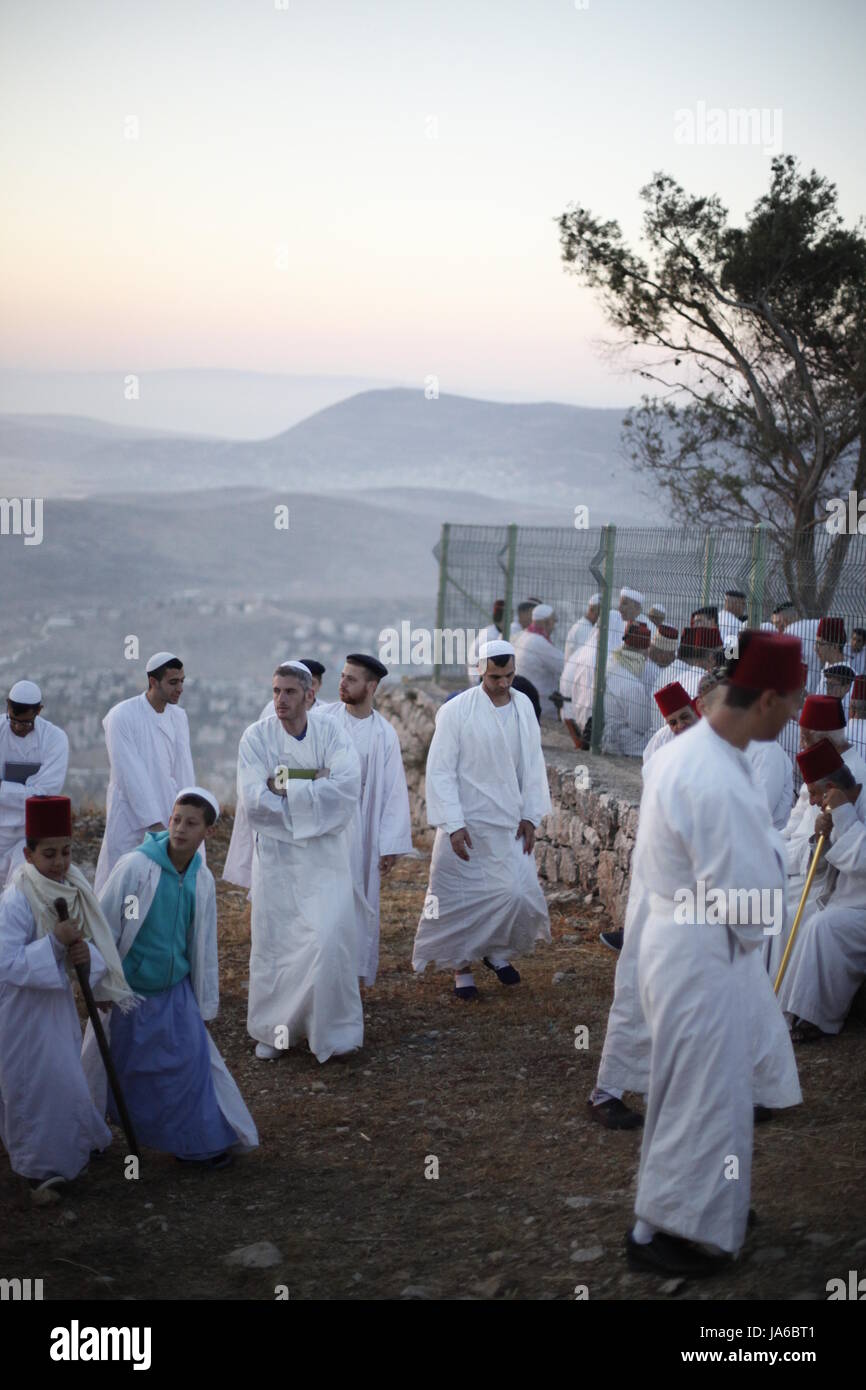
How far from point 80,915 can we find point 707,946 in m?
2.38

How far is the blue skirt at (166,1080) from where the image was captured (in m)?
5.17

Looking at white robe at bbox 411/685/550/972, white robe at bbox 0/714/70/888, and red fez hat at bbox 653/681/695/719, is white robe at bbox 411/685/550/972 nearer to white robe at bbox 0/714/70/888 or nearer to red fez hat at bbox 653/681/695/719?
red fez hat at bbox 653/681/695/719

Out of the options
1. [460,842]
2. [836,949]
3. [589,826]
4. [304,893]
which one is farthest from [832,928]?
[589,826]

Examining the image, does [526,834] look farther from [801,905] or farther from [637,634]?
[637,634]

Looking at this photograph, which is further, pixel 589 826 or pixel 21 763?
pixel 589 826

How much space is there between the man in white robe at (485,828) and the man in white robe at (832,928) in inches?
66.6

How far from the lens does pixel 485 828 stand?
7.58 meters

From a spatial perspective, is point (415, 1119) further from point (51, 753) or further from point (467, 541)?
point (467, 541)

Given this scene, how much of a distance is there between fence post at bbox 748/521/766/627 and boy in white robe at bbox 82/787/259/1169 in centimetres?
412

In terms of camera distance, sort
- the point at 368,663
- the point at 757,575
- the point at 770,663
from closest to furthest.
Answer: the point at 770,663, the point at 368,663, the point at 757,575

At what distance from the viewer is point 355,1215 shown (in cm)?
484

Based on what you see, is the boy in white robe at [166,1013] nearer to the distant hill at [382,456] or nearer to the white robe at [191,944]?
the white robe at [191,944]

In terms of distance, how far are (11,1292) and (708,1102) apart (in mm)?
2247

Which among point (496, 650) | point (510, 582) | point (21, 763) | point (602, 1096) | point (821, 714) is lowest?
point (602, 1096)
